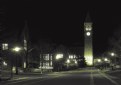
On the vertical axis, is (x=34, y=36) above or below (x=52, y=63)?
above

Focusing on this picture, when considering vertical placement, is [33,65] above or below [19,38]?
below

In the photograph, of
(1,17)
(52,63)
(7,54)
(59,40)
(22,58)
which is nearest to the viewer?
(1,17)

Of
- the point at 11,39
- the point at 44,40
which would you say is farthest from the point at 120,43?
the point at 44,40

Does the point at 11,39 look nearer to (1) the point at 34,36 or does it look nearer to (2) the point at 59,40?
(1) the point at 34,36

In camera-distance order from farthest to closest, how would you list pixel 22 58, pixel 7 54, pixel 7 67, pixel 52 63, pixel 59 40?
pixel 59 40 < pixel 52 63 < pixel 22 58 < pixel 7 67 < pixel 7 54

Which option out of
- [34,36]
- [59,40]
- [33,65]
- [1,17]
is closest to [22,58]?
[33,65]

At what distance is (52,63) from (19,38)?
15.2m

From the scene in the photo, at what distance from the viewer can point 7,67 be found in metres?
101

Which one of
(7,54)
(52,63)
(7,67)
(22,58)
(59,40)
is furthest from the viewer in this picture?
(59,40)

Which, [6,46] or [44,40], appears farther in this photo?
[44,40]

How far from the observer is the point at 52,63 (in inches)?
5217

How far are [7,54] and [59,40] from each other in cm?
10002

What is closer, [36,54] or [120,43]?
[120,43]

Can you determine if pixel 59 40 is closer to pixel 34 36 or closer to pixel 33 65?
pixel 34 36
